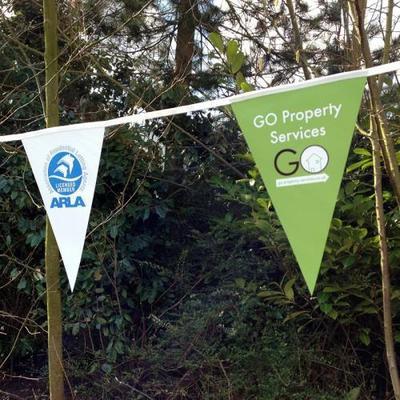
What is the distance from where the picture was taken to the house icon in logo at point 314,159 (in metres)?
2.44

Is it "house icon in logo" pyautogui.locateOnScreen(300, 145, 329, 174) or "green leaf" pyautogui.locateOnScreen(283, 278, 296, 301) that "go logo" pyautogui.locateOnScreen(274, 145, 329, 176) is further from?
"green leaf" pyautogui.locateOnScreen(283, 278, 296, 301)

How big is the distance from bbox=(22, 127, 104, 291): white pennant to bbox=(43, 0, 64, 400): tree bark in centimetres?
29

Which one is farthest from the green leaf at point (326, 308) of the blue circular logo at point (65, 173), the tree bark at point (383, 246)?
the blue circular logo at point (65, 173)

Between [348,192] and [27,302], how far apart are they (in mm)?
2835

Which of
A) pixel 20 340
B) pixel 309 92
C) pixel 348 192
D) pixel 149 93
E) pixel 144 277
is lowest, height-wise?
pixel 20 340

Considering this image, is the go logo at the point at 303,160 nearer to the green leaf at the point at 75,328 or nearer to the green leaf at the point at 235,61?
the green leaf at the point at 235,61

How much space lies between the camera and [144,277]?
466 cm

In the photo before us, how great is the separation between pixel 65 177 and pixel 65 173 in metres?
0.02

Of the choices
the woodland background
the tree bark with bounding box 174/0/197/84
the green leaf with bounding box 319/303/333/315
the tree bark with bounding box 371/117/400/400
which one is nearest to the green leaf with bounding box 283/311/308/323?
the woodland background

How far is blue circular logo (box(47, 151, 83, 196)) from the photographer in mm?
3051

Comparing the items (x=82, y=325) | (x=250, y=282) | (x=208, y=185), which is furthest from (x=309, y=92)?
(x=82, y=325)

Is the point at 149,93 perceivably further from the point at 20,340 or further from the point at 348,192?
the point at 20,340

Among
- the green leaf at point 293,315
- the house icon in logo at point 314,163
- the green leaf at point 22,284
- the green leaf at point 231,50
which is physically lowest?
the green leaf at point 293,315

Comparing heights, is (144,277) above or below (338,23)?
below
